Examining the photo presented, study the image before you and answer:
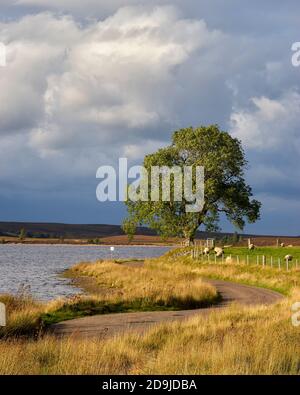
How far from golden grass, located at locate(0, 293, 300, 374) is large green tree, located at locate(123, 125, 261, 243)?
2210 inches

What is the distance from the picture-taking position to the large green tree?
76312 millimetres

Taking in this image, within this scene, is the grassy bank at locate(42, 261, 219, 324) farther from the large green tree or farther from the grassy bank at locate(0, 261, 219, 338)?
the large green tree

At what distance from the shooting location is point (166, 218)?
7825 cm

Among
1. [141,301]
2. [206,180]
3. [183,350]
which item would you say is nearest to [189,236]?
[206,180]

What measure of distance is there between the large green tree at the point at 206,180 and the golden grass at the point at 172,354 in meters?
56.1

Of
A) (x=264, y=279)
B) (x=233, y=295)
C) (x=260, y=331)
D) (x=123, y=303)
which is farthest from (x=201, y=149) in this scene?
(x=260, y=331)

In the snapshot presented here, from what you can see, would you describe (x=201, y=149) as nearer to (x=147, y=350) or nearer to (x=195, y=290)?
A: (x=195, y=290)

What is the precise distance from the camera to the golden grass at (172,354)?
13.9 metres

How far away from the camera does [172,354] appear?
1527cm

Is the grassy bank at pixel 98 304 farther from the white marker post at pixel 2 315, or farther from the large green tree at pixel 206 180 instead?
the large green tree at pixel 206 180

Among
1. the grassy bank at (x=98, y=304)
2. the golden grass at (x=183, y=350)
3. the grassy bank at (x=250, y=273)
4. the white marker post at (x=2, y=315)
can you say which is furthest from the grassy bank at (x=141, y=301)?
the golden grass at (x=183, y=350)

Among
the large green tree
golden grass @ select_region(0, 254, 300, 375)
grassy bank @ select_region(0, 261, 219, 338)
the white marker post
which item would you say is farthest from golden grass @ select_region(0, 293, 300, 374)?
the large green tree

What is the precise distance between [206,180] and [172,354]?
60.9 meters

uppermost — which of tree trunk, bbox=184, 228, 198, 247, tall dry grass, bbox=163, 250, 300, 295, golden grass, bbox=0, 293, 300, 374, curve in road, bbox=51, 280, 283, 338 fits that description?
tree trunk, bbox=184, 228, 198, 247
